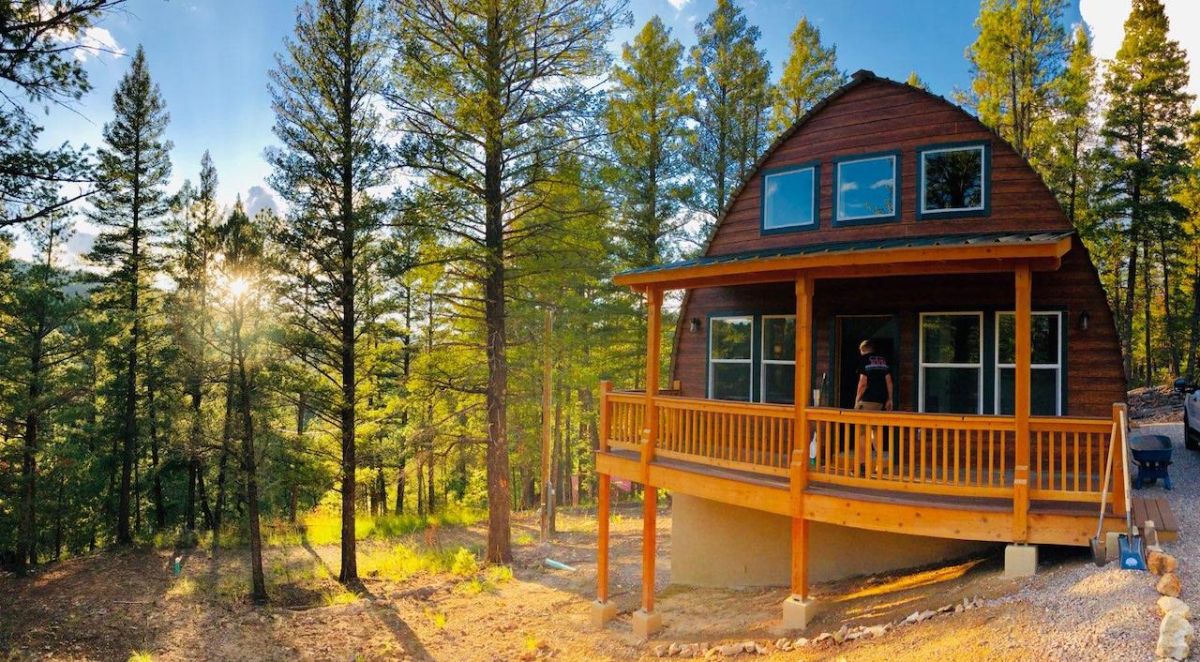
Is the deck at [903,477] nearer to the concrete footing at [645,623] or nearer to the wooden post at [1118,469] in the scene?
the wooden post at [1118,469]

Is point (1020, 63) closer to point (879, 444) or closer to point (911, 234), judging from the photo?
point (911, 234)

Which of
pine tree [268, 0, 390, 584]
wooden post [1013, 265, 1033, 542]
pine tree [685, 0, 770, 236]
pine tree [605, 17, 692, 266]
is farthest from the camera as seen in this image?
pine tree [685, 0, 770, 236]

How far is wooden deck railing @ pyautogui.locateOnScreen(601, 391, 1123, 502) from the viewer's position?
631 centimetres

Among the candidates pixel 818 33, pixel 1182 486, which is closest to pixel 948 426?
pixel 1182 486

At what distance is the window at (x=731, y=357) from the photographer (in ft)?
36.8

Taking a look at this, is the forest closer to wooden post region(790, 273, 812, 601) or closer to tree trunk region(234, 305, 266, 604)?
tree trunk region(234, 305, 266, 604)

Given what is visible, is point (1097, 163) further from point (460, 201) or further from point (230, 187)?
point (230, 187)

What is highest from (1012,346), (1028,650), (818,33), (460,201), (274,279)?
(818,33)

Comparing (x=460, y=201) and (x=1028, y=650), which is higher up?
(x=460, y=201)

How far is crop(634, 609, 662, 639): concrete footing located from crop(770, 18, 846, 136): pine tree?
16343 mm

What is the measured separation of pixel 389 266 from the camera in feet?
44.8

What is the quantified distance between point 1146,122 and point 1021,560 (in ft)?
83.1

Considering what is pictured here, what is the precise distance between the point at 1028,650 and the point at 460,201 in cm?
1212

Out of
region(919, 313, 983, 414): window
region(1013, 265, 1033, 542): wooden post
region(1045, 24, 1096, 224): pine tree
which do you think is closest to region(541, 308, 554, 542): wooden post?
region(919, 313, 983, 414): window
